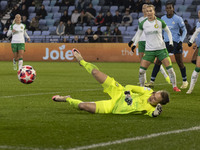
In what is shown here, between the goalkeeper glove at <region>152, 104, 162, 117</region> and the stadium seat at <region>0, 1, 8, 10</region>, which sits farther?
the stadium seat at <region>0, 1, 8, 10</region>

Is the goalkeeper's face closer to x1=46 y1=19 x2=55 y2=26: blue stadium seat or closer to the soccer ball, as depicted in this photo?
the soccer ball

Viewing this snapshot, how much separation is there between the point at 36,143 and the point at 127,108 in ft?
7.78

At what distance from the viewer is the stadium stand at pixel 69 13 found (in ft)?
92.6

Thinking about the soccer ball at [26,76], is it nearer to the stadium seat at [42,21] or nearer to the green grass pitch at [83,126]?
the green grass pitch at [83,126]

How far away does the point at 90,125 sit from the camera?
21.9 feet

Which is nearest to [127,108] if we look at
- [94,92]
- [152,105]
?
[152,105]

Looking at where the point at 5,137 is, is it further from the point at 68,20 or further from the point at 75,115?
the point at 68,20

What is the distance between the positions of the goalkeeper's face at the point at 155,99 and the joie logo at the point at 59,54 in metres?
20.4

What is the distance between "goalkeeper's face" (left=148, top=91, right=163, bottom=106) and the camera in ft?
24.1

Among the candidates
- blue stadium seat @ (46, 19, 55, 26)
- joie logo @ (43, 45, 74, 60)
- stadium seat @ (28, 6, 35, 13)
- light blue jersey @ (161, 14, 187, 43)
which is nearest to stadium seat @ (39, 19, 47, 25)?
blue stadium seat @ (46, 19, 55, 26)

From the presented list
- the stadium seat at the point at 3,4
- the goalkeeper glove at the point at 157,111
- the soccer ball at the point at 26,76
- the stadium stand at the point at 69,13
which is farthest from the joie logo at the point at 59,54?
the goalkeeper glove at the point at 157,111

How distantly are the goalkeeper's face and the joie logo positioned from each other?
20360 millimetres

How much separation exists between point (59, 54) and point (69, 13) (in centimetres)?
441

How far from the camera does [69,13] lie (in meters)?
31.3
